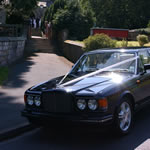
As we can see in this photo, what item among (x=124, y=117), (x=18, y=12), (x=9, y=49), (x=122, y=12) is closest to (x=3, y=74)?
(x=9, y=49)

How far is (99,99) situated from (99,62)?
1914 millimetres

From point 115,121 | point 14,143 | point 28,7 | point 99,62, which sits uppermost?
point 28,7

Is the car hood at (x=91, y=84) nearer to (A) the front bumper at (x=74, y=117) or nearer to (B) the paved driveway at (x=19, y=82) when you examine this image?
(A) the front bumper at (x=74, y=117)

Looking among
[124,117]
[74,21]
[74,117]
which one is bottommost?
[124,117]

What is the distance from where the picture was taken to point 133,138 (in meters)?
5.79

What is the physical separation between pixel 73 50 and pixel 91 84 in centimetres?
1372

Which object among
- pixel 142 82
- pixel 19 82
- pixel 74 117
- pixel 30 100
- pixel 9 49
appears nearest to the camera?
pixel 74 117

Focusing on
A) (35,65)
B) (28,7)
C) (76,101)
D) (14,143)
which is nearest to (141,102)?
(76,101)

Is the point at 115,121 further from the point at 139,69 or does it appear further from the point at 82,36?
the point at 82,36

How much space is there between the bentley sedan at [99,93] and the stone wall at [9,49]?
8.54m

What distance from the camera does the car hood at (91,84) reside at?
5.60 metres

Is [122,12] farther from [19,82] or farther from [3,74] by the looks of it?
[19,82]

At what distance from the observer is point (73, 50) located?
19.4 meters

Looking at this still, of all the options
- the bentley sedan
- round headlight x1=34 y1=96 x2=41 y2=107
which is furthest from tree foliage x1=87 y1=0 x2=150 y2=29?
round headlight x1=34 y1=96 x2=41 y2=107
